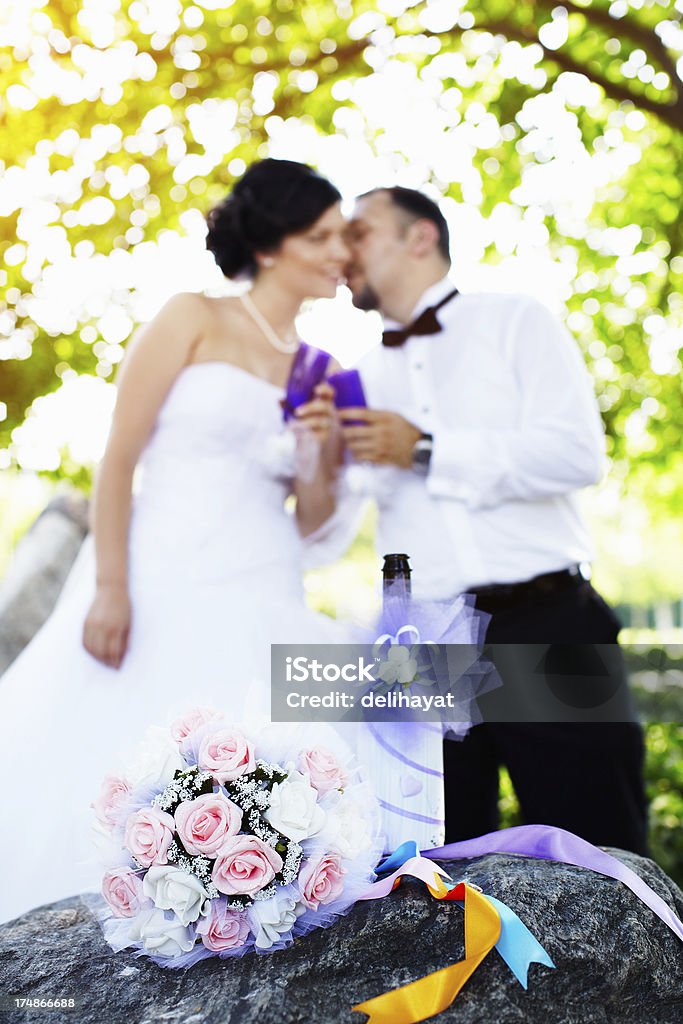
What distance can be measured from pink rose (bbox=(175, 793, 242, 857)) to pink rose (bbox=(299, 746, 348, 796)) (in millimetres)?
125

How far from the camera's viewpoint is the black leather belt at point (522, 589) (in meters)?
2.40

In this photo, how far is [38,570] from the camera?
4812 mm

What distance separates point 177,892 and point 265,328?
2121 millimetres

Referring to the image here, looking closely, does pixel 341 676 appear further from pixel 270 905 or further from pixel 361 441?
pixel 361 441

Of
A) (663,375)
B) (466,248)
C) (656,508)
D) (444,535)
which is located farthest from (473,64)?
(656,508)

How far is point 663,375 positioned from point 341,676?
4658mm

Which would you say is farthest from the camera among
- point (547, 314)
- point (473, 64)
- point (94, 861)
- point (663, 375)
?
point (663, 375)

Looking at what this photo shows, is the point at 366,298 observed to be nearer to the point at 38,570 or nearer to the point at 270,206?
the point at 270,206

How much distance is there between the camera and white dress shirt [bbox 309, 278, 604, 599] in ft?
7.98

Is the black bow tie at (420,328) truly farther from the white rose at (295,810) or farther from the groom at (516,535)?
the white rose at (295,810)

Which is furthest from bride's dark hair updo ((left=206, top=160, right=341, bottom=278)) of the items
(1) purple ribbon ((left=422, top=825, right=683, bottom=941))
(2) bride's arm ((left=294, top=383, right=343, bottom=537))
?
(1) purple ribbon ((left=422, top=825, right=683, bottom=941))

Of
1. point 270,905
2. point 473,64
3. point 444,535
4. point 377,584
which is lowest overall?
point 270,905

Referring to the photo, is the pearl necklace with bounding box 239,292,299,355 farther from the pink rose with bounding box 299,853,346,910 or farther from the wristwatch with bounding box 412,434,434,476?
the pink rose with bounding box 299,853,346,910

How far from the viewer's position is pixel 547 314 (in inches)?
104
